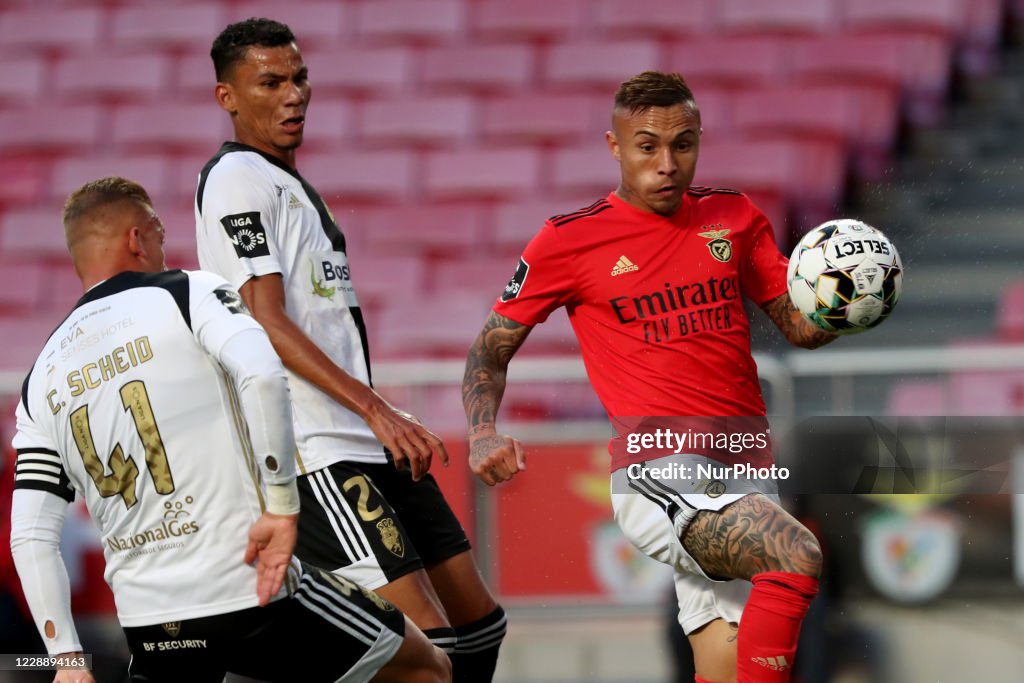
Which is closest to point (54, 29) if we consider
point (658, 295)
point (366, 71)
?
point (366, 71)

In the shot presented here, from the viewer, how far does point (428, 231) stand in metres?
8.28

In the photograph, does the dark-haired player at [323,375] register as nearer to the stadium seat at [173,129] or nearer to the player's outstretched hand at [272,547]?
the player's outstretched hand at [272,547]

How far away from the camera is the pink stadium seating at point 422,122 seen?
8.91 metres

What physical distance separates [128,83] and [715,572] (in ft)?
22.9

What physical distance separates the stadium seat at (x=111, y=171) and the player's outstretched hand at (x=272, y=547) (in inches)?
239

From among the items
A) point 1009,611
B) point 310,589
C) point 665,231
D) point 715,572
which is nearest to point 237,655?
point 310,589

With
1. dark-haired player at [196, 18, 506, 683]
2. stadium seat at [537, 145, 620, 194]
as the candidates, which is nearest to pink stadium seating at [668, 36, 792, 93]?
stadium seat at [537, 145, 620, 194]

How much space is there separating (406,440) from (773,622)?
1017 mm

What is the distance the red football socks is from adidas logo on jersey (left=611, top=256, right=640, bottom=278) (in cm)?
88

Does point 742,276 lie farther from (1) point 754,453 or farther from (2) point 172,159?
(2) point 172,159

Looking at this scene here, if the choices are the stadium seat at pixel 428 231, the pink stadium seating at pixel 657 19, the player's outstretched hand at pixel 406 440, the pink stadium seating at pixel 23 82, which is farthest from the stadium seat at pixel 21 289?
the player's outstretched hand at pixel 406 440

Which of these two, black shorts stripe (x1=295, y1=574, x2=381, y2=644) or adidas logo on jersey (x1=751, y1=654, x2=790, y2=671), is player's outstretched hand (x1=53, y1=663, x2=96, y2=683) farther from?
adidas logo on jersey (x1=751, y1=654, x2=790, y2=671)

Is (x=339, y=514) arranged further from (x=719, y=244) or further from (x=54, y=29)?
(x=54, y=29)

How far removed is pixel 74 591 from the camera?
5.97m
